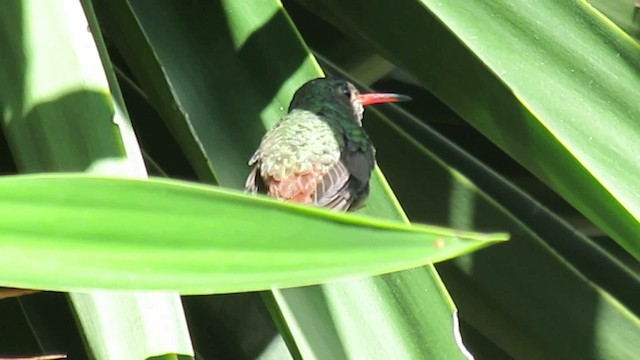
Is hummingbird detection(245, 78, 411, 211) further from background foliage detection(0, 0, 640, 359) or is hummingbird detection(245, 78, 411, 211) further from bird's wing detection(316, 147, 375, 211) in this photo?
background foliage detection(0, 0, 640, 359)

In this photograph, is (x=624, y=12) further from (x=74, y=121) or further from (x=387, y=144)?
(x=74, y=121)

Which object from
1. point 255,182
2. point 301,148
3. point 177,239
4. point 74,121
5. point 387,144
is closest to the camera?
point 177,239

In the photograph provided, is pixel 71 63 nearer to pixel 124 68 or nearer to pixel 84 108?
pixel 84 108

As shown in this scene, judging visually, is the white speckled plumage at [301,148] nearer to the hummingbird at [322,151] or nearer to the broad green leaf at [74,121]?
the hummingbird at [322,151]

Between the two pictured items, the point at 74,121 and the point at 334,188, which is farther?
the point at 334,188

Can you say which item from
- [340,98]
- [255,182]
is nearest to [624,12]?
[255,182]

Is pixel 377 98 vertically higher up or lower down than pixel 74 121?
higher up

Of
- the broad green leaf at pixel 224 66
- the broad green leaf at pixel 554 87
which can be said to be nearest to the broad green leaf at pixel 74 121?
the broad green leaf at pixel 224 66
